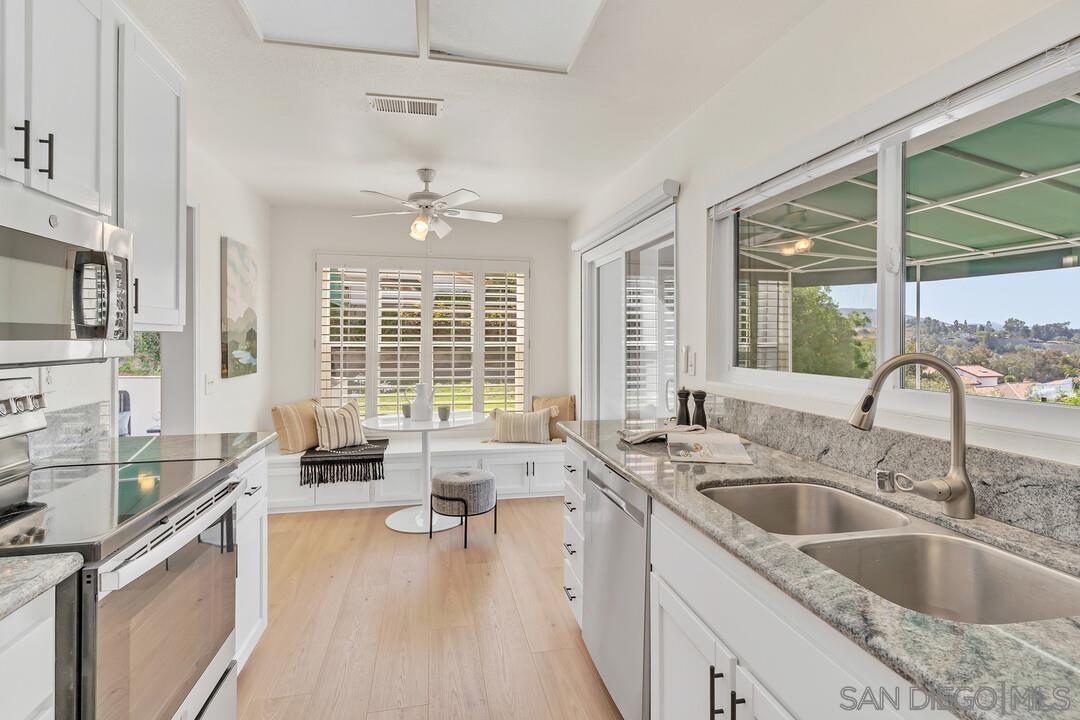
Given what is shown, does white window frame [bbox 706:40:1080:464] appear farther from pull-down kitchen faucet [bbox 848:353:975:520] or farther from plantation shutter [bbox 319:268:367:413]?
plantation shutter [bbox 319:268:367:413]

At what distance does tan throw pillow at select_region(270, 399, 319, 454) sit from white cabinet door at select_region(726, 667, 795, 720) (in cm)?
392

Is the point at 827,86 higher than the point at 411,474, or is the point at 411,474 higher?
the point at 827,86

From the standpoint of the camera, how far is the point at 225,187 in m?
3.69

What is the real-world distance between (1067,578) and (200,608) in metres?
2.06

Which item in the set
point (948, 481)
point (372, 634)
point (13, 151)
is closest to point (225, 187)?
point (13, 151)

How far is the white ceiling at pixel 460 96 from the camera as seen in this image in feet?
6.56

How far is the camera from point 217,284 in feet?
11.6

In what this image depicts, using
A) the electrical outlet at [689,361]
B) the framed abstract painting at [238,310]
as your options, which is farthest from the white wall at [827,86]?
the framed abstract painting at [238,310]

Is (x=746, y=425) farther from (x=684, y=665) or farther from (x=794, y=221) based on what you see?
(x=684, y=665)

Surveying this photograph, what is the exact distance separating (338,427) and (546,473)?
69.9 inches

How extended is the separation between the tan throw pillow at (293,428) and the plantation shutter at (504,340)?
1.59 m

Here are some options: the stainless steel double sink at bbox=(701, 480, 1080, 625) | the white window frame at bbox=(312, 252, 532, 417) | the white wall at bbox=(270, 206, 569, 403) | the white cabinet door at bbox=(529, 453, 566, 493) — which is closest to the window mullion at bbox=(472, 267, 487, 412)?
the white window frame at bbox=(312, 252, 532, 417)

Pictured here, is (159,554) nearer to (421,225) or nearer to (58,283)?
(58,283)

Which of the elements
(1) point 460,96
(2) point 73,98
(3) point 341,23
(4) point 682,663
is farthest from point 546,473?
(2) point 73,98
